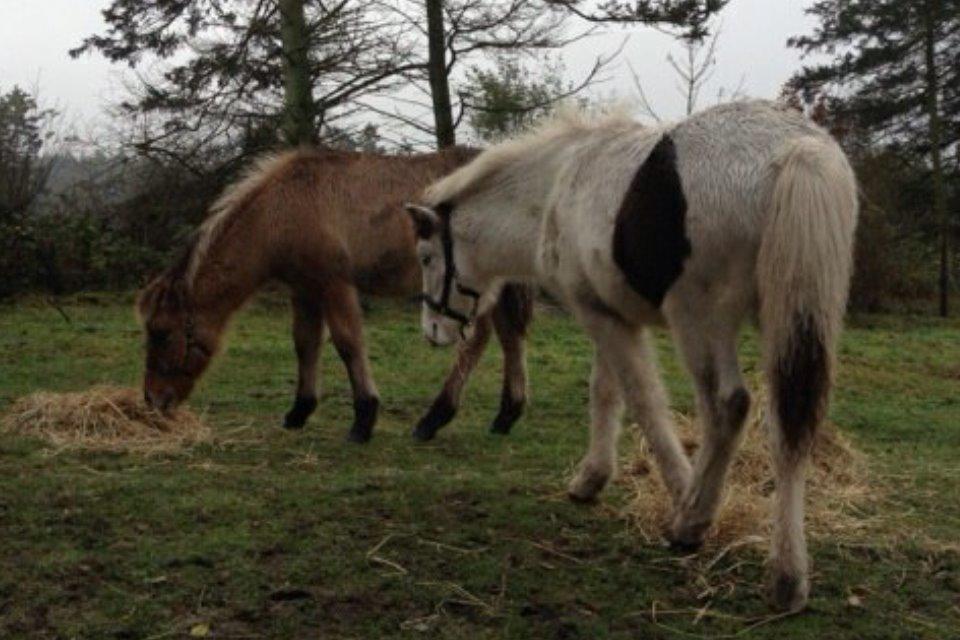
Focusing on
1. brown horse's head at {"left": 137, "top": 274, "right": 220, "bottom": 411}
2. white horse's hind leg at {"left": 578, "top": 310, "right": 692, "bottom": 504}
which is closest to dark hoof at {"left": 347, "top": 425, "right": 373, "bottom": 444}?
brown horse's head at {"left": 137, "top": 274, "right": 220, "bottom": 411}

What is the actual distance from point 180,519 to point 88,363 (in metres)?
7.56

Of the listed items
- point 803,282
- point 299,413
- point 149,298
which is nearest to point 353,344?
point 299,413

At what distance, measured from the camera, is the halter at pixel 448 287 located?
5.59 metres

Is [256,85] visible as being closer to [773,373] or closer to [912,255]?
[773,373]

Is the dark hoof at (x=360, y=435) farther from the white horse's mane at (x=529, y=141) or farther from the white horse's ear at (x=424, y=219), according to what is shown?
the white horse's mane at (x=529, y=141)

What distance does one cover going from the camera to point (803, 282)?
3607mm

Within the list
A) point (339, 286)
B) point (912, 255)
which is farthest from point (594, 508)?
point (912, 255)

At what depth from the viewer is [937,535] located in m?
5.00

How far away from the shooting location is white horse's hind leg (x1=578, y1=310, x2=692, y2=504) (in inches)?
184

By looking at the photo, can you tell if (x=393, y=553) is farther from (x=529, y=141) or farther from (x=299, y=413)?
(x=299, y=413)

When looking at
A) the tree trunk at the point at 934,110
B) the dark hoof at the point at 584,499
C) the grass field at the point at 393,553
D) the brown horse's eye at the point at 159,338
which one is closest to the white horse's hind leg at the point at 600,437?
the dark hoof at the point at 584,499

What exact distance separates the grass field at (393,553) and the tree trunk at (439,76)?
11.1 metres

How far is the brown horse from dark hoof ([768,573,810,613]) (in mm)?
4017

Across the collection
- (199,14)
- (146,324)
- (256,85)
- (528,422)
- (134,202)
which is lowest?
(528,422)
